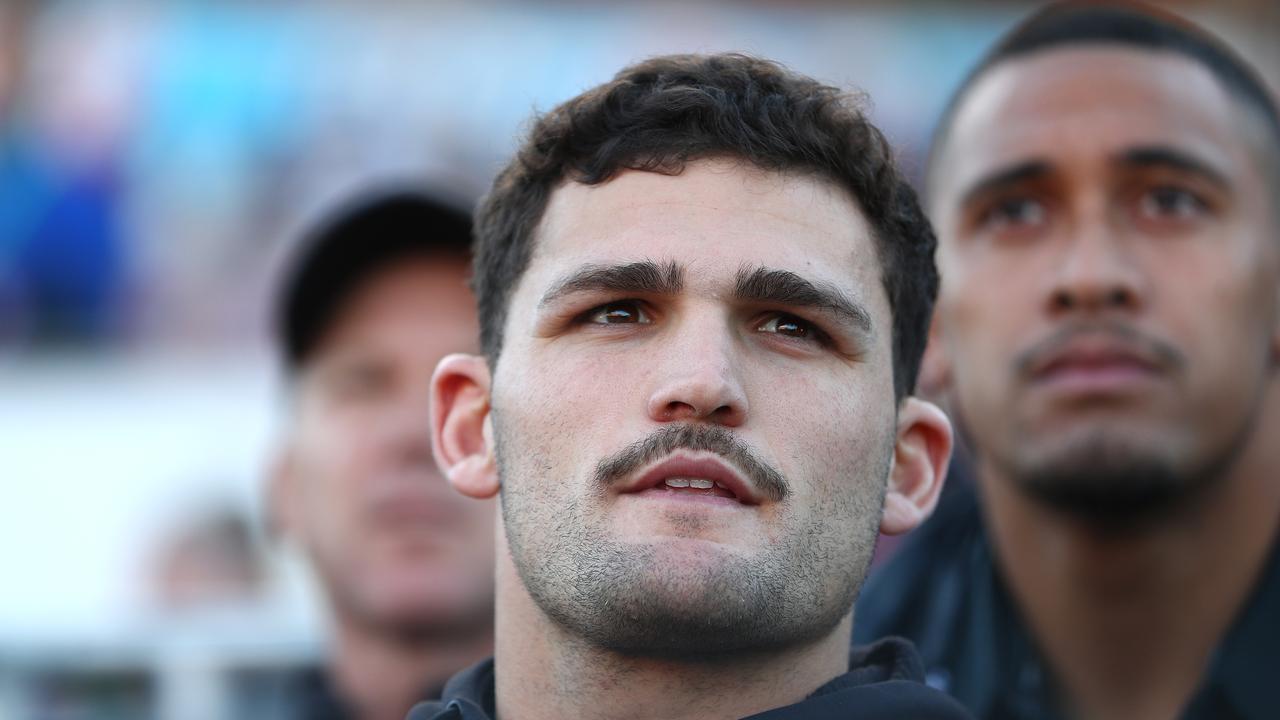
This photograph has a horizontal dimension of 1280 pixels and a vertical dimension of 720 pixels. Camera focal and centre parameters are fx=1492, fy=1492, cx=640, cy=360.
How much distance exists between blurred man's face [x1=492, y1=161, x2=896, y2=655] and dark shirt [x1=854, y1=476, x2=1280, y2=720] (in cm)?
143

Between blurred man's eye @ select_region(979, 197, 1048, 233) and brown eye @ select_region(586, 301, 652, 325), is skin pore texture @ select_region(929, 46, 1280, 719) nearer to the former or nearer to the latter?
blurred man's eye @ select_region(979, 197, 1048, 233)

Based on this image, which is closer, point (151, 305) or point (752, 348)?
point (752, 348)

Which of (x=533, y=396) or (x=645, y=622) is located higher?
(x=533, y=396)

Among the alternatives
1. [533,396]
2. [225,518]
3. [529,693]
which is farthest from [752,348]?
[225,518]

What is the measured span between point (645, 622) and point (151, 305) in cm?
955

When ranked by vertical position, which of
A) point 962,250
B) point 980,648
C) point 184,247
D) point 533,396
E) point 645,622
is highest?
point 184,247

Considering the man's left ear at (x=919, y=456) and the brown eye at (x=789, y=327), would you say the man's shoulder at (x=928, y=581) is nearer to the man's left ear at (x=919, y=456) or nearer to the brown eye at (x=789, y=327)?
the man's left ear at (x=919, y=456)

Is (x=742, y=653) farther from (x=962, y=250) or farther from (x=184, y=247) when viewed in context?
(x=184, y=247)

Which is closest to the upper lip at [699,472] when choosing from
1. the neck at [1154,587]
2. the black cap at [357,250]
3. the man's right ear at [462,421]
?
the man's right ear at [462,421]

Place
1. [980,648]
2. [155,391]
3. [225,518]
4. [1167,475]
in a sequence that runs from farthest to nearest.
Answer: [155,391] → [225,518] → [980,648] → [1167,475]

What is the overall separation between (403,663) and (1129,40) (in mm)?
2784

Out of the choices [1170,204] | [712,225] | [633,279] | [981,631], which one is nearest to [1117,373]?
[1170,204]

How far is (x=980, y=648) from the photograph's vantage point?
4.17m

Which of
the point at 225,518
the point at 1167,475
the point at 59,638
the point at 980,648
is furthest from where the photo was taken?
the point at 225,518
